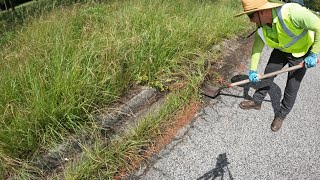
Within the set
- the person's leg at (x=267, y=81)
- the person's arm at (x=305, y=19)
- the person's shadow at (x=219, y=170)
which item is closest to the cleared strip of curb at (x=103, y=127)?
the person's shadow at (x=219, y=170)

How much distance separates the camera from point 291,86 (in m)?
3.30

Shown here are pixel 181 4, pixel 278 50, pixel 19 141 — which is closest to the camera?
pixel 19 141

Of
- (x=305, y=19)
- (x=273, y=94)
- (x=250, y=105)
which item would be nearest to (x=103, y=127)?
(x=250, y=105)

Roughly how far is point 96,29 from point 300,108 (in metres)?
2.71

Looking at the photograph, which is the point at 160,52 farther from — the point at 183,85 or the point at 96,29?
the point at 96,29

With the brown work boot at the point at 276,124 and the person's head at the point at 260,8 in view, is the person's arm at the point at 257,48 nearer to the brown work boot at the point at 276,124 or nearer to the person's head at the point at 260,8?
the person's head at the point at 260,8

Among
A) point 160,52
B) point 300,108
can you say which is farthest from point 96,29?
point 300,108

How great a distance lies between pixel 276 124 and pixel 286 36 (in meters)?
0.95

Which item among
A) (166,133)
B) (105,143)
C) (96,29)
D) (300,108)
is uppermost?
(96,29)

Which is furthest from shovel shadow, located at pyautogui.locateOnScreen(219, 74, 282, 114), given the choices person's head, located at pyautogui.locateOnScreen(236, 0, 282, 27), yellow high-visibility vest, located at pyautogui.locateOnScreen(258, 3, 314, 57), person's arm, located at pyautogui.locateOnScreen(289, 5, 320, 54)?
person's head, located at pyautogui.locateOnScreen(236, 0, 282, 27)

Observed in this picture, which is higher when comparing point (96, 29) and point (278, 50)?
point (96, 29)

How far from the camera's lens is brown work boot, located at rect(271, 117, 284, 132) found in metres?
3.26

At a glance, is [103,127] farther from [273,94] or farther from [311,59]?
[273,94]

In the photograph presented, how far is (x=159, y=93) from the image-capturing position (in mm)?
3627
